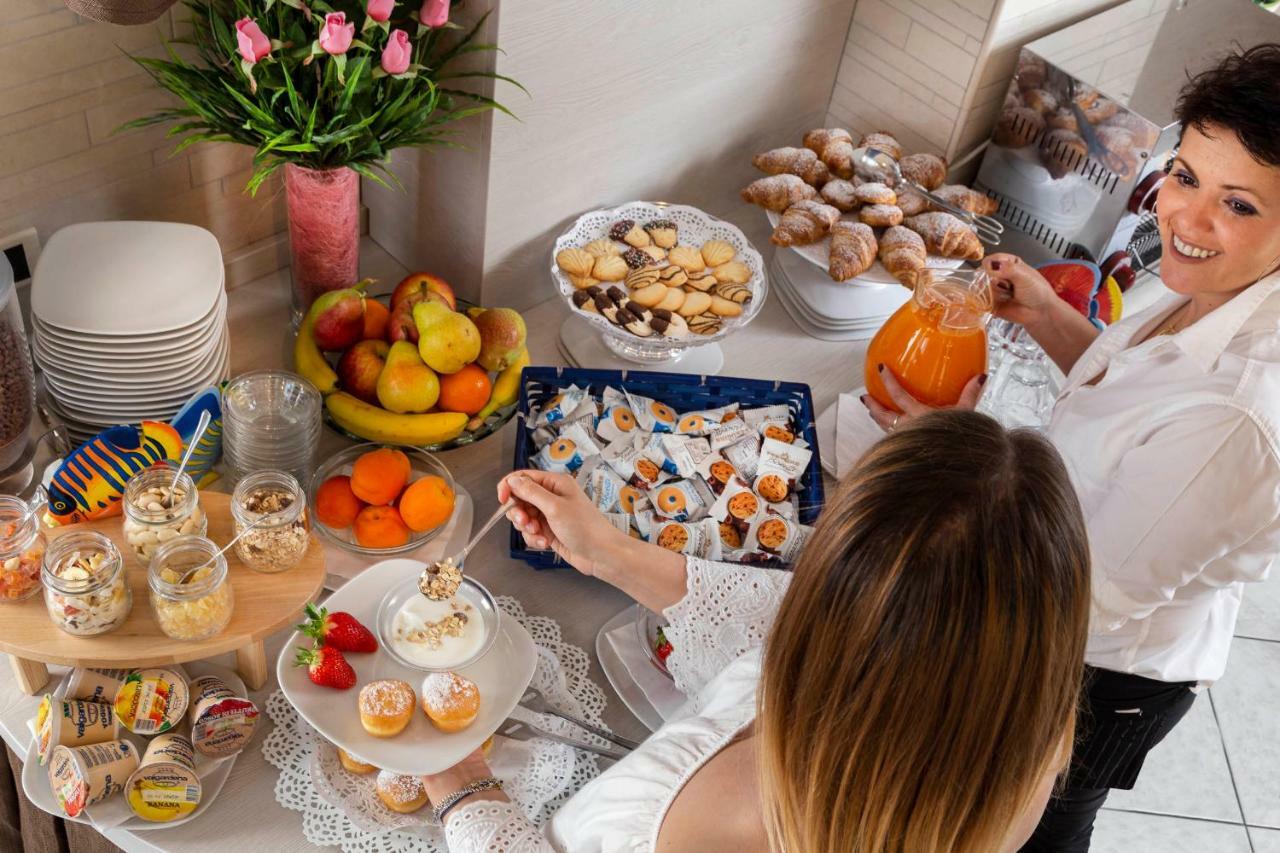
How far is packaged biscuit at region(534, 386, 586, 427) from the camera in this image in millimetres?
1531

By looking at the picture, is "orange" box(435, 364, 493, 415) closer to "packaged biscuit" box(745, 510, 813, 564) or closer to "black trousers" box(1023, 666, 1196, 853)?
"packaged biscuit" box(745, 510, 813, 564)

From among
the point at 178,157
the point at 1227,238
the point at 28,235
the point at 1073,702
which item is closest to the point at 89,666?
the point at 28,235

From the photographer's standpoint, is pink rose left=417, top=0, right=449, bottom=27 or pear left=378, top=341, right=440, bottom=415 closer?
pink rose left=417, top=0, right=449, bottom=27

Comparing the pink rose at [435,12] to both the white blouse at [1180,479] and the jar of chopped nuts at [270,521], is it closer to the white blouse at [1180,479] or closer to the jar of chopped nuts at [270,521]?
the jar of chopped nuts at [270,521]

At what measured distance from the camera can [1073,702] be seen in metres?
0.90

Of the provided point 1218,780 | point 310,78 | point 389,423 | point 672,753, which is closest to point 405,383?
point 389,423

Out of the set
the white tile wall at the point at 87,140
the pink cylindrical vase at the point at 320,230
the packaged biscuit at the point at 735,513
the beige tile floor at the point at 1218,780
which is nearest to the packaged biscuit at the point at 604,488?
the packaged biscuit at the point at 735,513

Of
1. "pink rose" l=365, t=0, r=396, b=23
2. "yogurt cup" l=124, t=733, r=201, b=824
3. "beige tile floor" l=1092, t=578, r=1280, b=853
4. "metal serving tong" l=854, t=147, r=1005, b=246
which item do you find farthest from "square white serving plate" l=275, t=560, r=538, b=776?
"beige tile floor" l=1092, t=578, r=1280, b=853

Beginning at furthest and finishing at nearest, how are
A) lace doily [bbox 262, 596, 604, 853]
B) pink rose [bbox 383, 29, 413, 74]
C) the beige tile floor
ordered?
the beige tile floor → pink rose [bbox 383, 29, 413, 74] → lace doily [bbox 262, 596, 604, 853]

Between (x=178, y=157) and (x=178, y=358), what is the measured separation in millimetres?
335

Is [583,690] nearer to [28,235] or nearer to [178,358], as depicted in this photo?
[178,358]

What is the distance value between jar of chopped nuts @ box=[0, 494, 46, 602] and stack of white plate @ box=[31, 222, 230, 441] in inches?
9.3

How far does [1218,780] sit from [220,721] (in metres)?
1.92

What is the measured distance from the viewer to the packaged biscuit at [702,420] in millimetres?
1559
